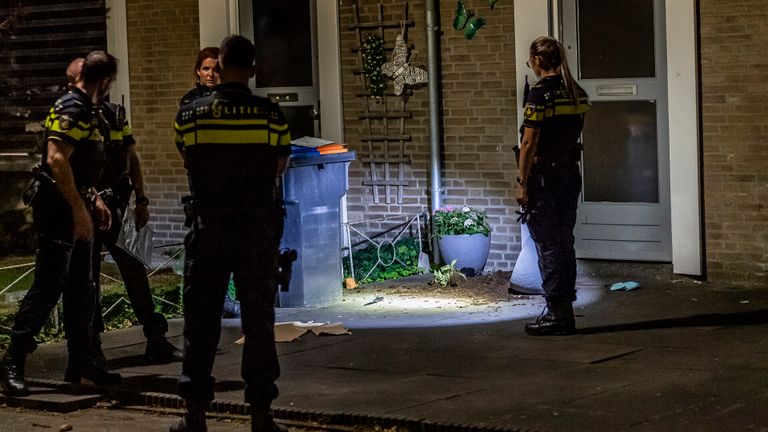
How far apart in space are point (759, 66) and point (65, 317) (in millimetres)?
5891

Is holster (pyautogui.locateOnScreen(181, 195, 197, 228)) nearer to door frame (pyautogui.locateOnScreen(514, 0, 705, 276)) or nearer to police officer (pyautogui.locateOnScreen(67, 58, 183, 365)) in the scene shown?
police officer (pyautogui.locateOnScreen(67, 58, 183, 365))

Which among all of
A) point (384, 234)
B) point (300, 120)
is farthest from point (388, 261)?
point (300, 120)

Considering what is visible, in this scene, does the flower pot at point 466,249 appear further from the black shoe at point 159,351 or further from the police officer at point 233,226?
the police officer at point 233,226

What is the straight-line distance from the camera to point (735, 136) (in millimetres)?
11266

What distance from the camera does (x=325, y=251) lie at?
36.7 feet

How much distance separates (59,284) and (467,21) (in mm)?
5571

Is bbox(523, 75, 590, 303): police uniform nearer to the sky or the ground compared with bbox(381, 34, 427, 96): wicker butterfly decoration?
nearer to the ground

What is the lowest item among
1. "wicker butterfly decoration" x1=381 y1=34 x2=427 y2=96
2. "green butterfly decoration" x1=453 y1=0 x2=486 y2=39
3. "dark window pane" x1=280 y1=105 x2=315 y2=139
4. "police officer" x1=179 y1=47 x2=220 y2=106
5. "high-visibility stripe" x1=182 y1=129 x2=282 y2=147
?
"high-visibility stripe" x1=182 y1=129 x2=282 y2=147

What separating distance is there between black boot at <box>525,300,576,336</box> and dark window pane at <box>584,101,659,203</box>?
293 cm

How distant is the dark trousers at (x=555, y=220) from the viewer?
30.2 ft

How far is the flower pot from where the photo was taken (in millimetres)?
12422

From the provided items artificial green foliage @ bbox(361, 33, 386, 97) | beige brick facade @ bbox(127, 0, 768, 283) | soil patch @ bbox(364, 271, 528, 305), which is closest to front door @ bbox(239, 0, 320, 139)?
beige brick facade @ bbox(127, 0, 768, 283)

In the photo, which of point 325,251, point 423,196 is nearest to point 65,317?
point 325,251

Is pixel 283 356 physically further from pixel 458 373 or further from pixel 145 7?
pixel 145 7
